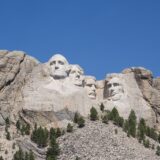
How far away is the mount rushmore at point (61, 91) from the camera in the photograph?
5600cm

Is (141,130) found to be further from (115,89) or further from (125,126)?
(115,89)

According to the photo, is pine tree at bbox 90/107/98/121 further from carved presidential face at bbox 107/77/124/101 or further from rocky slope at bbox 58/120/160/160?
carved presidential face at bbox 107/77/124/101

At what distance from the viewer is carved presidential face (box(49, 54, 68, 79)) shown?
57375 mm

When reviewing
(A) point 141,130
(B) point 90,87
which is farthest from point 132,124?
(B) point 90,87

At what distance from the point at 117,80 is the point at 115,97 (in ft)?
3.19

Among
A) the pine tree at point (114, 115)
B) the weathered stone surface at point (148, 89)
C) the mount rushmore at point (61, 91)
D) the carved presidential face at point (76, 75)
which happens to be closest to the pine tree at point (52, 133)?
the mount rushmore at point (61, 91)

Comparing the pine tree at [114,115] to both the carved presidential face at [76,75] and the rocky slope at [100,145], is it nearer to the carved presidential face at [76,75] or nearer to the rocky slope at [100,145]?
the rocky slope at [100,145]

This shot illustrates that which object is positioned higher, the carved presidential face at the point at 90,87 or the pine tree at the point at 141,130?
the carved presidential face at the point at 90,87

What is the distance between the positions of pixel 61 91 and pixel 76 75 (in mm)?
1830

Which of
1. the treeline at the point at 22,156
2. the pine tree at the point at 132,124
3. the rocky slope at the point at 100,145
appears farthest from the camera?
the pine tree at the point at 132,124

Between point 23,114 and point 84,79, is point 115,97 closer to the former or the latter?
point 84,79

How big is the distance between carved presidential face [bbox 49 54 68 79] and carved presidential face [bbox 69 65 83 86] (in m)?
0.54

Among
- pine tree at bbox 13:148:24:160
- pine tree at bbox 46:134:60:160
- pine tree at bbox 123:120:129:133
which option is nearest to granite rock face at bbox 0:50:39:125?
pine tree at bbox 13:148:24:160

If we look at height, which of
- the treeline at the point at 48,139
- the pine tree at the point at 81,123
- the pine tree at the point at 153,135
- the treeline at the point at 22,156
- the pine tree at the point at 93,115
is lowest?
the treeline at the point at 22,156
